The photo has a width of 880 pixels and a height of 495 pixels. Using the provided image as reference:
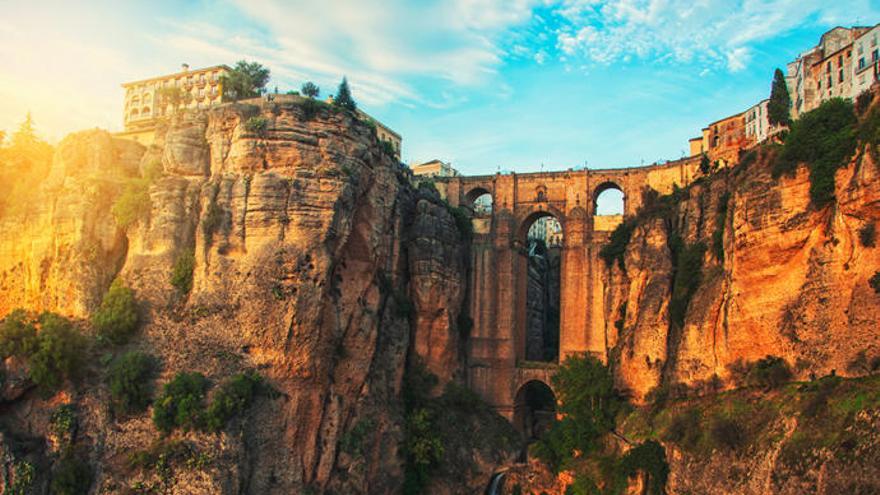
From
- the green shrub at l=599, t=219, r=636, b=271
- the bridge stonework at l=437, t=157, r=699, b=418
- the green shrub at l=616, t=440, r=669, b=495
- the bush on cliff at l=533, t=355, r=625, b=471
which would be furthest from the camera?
the bridge stonework at l=437, t=157, r=699, b=418

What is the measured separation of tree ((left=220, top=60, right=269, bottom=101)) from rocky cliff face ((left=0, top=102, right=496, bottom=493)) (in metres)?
6.60

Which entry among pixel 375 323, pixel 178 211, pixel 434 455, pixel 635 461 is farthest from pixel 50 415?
pixel 635 461

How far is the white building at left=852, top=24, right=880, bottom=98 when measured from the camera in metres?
35.2

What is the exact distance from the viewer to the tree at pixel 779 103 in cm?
3953

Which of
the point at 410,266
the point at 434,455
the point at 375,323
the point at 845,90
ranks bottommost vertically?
the point at 434,455

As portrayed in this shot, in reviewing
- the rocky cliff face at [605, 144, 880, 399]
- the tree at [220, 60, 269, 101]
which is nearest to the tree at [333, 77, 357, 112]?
the tree at [220, 60, 269, 101]

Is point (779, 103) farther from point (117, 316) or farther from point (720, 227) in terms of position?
point (117, 316)

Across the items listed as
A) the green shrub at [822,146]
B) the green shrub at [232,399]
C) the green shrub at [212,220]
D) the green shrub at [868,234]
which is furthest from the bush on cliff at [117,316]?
the green shrub at [868,234]

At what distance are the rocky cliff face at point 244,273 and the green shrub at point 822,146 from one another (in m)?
19.8

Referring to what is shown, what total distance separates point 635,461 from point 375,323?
568 inches

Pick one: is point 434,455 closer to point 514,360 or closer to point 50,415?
point 514,360

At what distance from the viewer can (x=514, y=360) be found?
49375mm

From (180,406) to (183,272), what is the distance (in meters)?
6.88

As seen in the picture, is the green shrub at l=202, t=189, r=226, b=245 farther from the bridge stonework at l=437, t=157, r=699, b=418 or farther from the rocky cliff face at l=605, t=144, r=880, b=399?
the rocky cliff face at l=605, t=144, r=880, b=399
